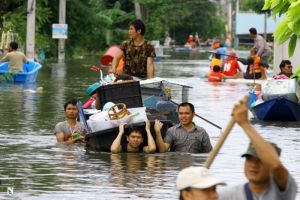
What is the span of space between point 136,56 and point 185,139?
241 centimetres

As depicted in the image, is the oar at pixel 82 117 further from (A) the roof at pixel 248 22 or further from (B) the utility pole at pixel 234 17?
(B) the utility pole at pixel 234 17

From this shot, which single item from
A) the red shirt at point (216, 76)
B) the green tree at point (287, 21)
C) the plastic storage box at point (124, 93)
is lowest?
the red shirt at point (216, 76)

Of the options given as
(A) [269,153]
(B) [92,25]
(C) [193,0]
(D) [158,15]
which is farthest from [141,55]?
(C) [193,0]

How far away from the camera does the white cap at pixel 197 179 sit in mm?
7160

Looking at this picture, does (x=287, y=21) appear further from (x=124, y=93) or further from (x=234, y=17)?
(x=234, y=17)

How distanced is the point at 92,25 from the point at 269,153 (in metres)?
54.1

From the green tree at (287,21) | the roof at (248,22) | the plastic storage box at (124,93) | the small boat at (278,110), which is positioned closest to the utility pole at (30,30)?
the small boat at (278,110)

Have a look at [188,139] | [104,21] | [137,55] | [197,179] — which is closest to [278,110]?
[137,55]

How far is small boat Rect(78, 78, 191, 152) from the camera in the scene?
55.0ft

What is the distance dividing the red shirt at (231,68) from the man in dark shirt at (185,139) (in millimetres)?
23881

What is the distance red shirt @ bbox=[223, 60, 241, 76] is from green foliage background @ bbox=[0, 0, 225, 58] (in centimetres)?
921

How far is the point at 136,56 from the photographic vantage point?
18469mm

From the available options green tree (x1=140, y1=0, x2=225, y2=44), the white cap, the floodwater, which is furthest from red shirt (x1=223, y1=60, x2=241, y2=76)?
green tree (x1=140, y1=0, x2=225, y2=44)

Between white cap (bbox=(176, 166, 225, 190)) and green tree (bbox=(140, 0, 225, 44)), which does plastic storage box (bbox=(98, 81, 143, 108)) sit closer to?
white cap (bbox=(176, 166, 225, 190))
